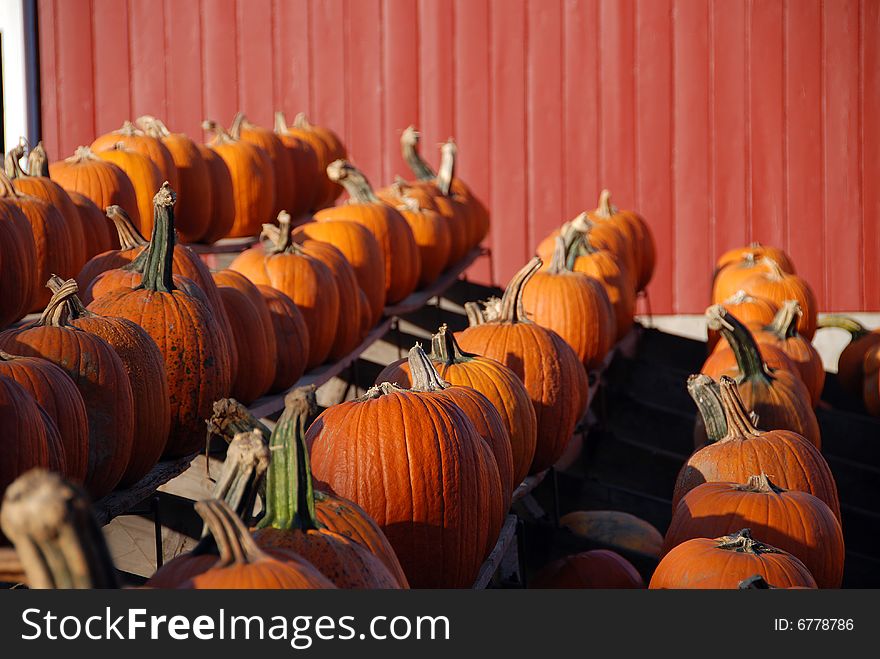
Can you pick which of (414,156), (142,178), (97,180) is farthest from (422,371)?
(414,156)

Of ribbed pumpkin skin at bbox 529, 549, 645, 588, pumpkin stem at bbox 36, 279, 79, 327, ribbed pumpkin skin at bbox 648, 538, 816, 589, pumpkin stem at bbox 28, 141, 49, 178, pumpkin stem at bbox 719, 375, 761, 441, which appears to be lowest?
ribbed pumpkin skin at bbox 529, 549, 645, 588

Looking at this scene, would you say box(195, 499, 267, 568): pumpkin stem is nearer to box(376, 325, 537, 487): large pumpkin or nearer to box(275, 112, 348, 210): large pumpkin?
box(376, 325, 537, 487): large pumpkin

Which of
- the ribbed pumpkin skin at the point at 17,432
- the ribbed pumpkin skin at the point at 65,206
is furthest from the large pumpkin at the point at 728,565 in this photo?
the ribbed pumpkin skin at the point at 65,206

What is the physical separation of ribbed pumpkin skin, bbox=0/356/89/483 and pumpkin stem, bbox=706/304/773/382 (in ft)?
7.15

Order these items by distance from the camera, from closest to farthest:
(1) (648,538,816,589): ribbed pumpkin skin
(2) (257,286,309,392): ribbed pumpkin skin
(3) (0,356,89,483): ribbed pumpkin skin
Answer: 1. (3) (0,356,89,483): ribbed pumpkin skin
2. (1) (648,538,816,589): ribbed pumpkin skin
3. (2) (257,286,309,392): ribbed pumpkin skin

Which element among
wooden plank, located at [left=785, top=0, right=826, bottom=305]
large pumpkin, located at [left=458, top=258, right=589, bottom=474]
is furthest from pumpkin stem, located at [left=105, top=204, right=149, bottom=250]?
wooden plank, located at [left=785, top=0, right=826, bottom=305]

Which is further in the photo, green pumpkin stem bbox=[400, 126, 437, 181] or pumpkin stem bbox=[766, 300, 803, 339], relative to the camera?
green pumpkin stem bbox=[400, 126, 437, 181]

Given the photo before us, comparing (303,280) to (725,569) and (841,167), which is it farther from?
(841,167)

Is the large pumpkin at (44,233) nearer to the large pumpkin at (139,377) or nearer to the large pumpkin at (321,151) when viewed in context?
the large pumpkin at (139,377)

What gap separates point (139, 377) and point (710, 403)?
1.67 metres

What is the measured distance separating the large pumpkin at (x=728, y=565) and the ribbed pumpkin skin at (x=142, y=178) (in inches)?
97.8

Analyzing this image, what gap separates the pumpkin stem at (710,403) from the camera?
320cm

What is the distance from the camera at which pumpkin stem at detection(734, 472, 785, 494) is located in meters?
2.69

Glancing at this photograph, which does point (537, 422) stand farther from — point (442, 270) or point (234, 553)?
point (442, 270)
